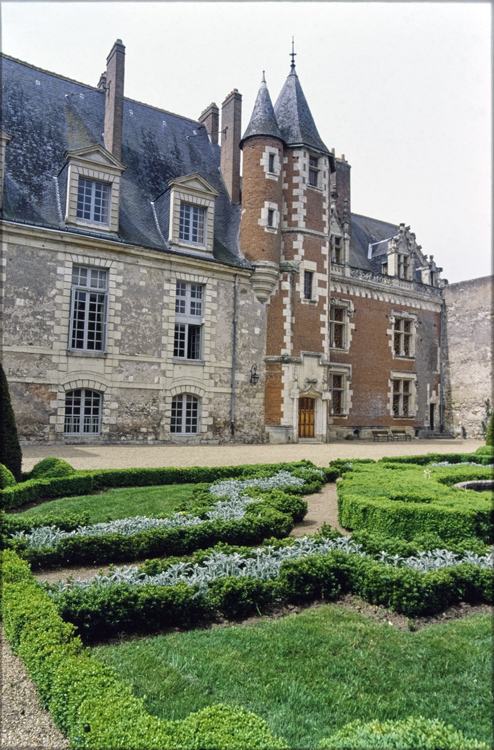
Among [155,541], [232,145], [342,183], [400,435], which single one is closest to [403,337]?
[400,435]

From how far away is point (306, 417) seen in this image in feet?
69.5

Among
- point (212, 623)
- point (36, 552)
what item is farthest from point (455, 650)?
point (36, 552)

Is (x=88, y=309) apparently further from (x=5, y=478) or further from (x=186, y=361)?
(x=5, y=478)

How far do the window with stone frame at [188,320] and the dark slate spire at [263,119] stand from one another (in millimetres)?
6611

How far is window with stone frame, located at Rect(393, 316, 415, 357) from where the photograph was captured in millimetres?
27297

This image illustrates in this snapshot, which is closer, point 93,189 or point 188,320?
point 93,189

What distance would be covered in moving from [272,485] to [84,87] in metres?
18.2

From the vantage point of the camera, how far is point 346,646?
372 cm

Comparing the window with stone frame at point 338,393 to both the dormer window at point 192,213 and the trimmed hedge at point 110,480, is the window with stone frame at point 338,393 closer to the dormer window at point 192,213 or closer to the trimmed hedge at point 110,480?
the dormer window at point 192,213

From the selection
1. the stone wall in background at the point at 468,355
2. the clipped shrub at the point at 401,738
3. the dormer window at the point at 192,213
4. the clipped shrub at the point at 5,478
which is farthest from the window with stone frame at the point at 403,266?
the clipped shrub at the point at 401,738

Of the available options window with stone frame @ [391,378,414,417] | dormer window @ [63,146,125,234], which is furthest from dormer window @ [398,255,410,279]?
dormer window @ [63,146,125,234]

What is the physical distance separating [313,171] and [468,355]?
538 inches

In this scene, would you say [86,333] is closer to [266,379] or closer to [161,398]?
[161,398]

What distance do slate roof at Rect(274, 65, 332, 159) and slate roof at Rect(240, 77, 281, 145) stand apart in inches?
36.6
